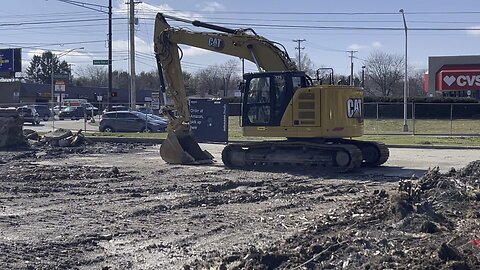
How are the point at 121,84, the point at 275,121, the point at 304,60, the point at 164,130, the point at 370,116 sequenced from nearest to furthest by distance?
the point at 275,121, the point at 164,130, the point at 370,116, the point at 304,60, the point at 121,84

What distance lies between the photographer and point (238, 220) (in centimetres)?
1267

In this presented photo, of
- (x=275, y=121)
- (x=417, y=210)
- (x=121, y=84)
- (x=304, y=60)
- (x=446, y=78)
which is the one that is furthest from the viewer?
(x=121, y=84)

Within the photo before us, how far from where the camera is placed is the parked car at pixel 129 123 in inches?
1703

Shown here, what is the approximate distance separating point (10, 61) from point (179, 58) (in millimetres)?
71543

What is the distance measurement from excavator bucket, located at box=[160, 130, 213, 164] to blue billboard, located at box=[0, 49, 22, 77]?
71261 mm

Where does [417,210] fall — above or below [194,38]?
below

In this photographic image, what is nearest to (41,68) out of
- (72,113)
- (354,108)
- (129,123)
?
(72,113)

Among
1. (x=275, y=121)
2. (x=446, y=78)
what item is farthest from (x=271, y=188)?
(x=446, y=78)

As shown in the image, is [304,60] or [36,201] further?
[304,60]

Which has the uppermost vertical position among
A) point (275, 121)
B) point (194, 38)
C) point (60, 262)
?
point (194, 38)

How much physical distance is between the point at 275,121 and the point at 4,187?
7524 millimetres

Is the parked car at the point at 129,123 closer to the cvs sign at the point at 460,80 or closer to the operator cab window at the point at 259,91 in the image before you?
the operator cab window at the point at 259,91

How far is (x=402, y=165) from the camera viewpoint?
23219 millimetres

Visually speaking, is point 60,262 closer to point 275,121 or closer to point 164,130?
point 275,121
